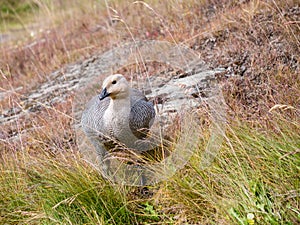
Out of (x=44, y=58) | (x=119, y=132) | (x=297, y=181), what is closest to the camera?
(x=297, y=181)

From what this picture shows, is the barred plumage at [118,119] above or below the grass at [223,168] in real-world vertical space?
above

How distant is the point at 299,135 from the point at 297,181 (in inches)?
12.9

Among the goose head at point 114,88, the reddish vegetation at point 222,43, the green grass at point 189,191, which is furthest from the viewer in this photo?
the reddish vegetation at point 222,43

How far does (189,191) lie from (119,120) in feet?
2.45

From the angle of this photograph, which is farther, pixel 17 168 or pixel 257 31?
pixel 257 31

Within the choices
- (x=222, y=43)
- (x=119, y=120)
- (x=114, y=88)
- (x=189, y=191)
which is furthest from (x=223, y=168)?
(x=222, y=43)

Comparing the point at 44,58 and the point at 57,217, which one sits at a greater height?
the point at 57,217

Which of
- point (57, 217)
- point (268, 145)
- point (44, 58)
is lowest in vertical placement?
point (44, 58)

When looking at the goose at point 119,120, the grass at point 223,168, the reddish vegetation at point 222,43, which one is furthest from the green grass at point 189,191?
the reddish vegetation at point 222,43

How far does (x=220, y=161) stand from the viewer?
3.01 m

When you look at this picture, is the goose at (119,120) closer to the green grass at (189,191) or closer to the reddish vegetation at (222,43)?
the green grass at (189,191)

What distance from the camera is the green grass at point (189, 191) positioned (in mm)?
2711

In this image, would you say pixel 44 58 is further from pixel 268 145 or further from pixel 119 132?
pixel 268 145

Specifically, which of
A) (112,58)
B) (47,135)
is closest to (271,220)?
(47,135)
